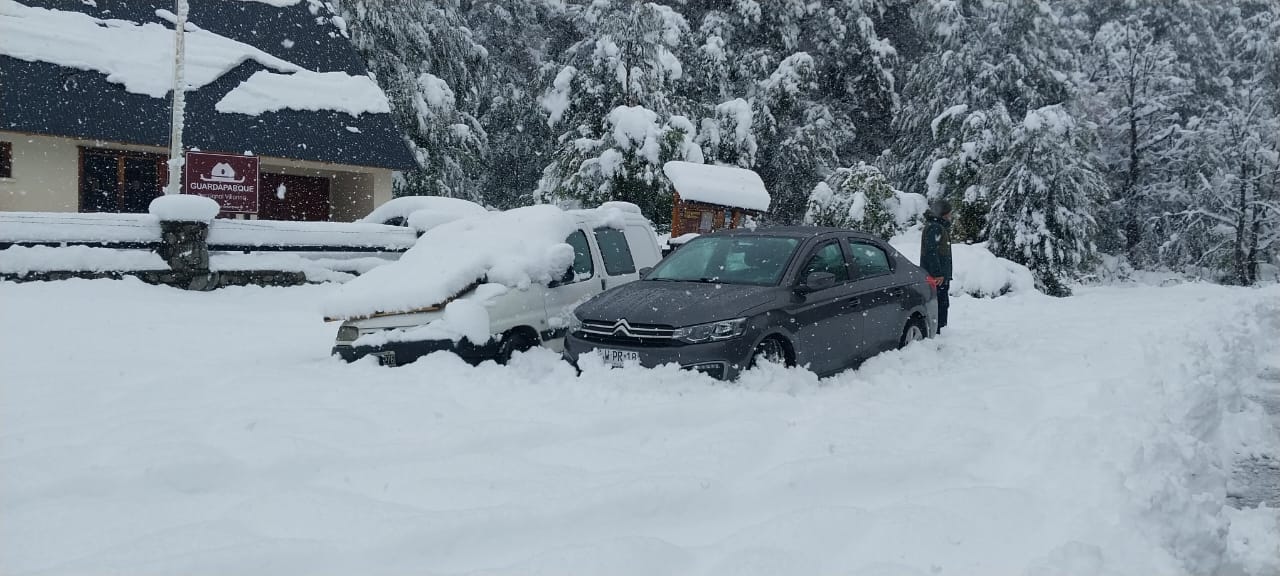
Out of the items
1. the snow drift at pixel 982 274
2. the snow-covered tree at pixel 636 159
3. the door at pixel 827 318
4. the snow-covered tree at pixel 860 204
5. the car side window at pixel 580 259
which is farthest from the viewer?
the snow-covered tree at pixel 636 159

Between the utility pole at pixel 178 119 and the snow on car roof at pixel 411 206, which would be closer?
the utility pole at pixel 178 119

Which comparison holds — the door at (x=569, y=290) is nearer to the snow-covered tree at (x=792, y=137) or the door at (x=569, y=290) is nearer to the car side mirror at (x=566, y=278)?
the car side mirror at (x=566, y=278)

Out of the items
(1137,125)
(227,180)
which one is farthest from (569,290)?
(1137,125)

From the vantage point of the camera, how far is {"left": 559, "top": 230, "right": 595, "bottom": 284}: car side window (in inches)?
339

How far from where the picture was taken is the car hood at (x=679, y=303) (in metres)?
6.77

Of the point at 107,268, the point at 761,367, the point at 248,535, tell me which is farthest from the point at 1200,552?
the point at 107,268

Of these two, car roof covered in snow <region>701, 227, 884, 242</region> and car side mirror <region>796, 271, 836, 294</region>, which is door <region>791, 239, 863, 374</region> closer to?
car side mirror <region>796, 271, 836, 294</region>

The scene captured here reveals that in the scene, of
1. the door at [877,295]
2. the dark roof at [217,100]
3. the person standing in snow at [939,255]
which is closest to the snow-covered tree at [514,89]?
the dark roof at [217,100]

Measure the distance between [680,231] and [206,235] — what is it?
8.11 m

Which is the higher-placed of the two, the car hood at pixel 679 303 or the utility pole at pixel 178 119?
the utility pole at pixel 178 119

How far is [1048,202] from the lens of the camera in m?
22.6

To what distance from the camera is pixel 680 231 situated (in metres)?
16.9

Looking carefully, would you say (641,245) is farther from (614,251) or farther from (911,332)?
(911,332)

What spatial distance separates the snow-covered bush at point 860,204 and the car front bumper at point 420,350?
15.1 m
